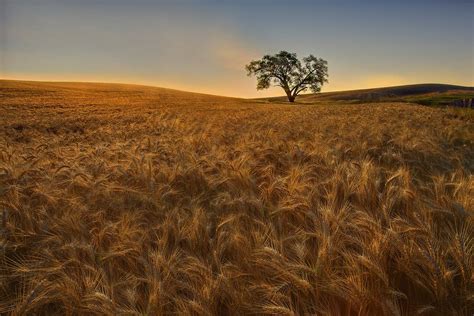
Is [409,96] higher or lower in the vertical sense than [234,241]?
higher

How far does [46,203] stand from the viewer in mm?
3059

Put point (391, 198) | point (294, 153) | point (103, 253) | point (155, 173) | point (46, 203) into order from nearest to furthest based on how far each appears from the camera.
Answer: point (103, 253), point (391, 198), point (46, 203), point (155, 173), point (294, 153)

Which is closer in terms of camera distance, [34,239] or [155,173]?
[34,239]

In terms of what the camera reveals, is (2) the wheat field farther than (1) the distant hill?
No

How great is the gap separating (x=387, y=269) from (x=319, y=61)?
201ft

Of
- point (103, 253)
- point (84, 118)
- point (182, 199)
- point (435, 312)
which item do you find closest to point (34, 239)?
point (103, 253)

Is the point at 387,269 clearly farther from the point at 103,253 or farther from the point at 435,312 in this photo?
the point at 103,253

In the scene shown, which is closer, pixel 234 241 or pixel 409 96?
pixel 234 241

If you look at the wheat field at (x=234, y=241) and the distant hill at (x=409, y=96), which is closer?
the wheat field at (x=234, y=241)

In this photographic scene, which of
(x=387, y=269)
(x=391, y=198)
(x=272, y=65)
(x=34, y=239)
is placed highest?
(x=272, y=65)

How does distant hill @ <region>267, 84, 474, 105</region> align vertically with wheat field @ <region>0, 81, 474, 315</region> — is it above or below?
above

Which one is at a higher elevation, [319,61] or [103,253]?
[319,61]

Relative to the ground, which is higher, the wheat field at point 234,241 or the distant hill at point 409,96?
the distant hill at point 409,96

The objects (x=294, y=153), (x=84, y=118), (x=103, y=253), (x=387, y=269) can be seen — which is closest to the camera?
(x=387, y=269)
